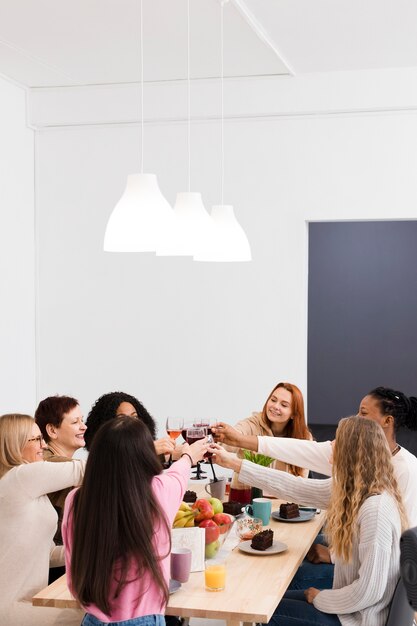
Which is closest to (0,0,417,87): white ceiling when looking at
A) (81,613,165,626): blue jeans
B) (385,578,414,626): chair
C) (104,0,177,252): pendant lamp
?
(104,0,177,252): pendant lamp

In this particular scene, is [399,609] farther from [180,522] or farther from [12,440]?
[12,440]

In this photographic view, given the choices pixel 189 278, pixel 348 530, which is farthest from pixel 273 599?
pixel 189 278

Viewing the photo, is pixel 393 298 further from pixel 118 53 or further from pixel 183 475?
pixel 183 475

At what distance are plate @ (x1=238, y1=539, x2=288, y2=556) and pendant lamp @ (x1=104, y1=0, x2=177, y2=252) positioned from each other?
41.4 inches

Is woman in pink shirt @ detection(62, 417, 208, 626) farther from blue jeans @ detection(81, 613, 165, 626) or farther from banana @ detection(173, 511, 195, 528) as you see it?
banana @ detection(173, 511, 195, 528)

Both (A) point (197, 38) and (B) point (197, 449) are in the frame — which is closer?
(B) point (197, 449)

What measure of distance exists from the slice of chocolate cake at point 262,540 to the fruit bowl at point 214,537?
0.10m

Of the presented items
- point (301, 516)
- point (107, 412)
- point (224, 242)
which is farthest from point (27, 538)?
point (107, 412)

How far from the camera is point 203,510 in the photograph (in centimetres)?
280

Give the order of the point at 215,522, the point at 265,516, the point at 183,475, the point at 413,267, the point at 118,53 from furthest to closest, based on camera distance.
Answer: the point at 413,267 → the point at 118,53 → the point at 265,516 → the point at 215,522 → the point at 183,475

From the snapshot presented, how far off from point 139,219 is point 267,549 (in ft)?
3.88

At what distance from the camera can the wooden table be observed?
2371 millimetres

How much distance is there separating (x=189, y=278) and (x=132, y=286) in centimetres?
37

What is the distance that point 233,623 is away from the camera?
246cm
